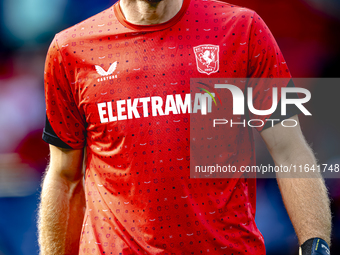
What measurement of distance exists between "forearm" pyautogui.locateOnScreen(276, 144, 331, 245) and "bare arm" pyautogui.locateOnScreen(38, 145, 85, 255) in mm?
972

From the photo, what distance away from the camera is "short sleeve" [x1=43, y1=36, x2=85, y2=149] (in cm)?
176

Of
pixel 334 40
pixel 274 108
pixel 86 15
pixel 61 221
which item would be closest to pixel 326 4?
pixel 334 40

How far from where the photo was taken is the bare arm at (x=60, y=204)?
192cm

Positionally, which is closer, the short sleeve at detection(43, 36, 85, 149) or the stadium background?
the short sleeve at detection(43, 36, 85, 149)

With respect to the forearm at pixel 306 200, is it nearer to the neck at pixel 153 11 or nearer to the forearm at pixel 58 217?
the neck at pixel 153 11

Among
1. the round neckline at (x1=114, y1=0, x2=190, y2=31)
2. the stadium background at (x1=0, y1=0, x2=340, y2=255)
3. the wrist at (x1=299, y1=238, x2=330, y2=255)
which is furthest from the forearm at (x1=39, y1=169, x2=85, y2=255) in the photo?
the stadium background at (x1=0, y1=0, x2=340, y2=255)

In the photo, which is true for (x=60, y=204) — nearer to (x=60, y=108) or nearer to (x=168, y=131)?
(x=60, y=108)

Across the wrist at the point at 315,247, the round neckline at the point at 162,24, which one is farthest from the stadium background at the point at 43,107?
the round neckline at the point at 162,24

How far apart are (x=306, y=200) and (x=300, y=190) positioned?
0.14 ft

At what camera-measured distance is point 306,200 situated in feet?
5.05

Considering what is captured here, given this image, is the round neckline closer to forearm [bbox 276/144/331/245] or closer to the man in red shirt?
the man in red shirt

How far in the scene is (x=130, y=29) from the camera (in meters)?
1.69

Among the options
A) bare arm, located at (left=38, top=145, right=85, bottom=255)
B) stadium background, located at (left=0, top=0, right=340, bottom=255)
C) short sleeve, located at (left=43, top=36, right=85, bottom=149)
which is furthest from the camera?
stadium background, located at (left=0, top=0, right=340, bottom=255)

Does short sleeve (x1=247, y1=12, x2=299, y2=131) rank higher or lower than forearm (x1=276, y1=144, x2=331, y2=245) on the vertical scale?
higher
